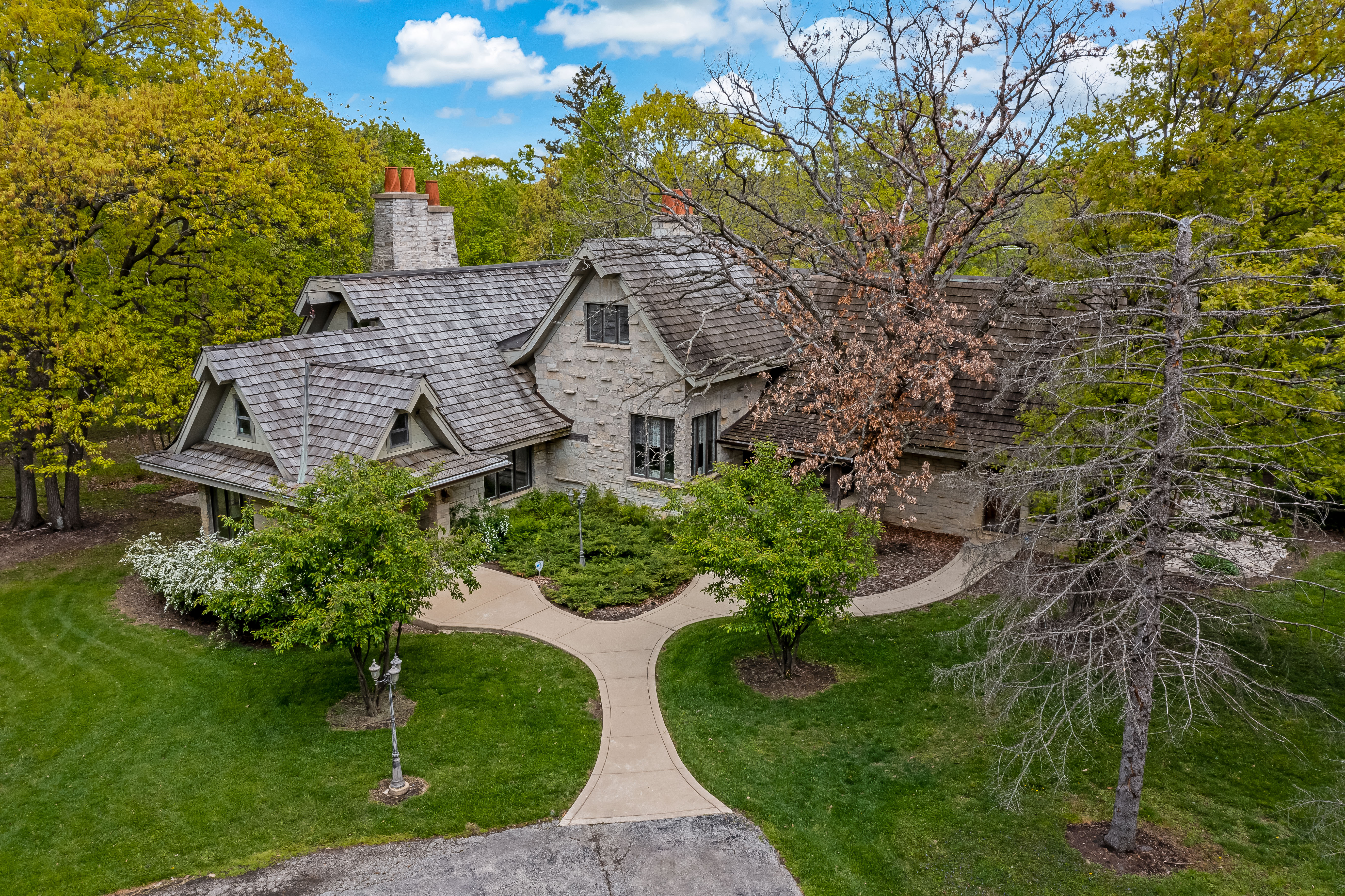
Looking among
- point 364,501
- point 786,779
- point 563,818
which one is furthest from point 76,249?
point 786,779

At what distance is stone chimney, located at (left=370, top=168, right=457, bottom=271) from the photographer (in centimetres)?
2525

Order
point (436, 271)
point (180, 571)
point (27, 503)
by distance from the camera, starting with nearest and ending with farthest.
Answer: point (180, 571) < point (27, 503) < point (436, 271)

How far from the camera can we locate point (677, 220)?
1617 cm

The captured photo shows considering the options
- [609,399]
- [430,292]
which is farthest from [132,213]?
[609,399]

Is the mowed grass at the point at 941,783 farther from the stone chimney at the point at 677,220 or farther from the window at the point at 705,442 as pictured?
the stone chimney at the point at 677,220

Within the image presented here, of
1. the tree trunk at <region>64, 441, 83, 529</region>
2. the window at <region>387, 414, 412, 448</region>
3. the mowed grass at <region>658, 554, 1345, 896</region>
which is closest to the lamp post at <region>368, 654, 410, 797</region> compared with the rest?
the mowed grass at <region>658, 554, 1345, 896</region>

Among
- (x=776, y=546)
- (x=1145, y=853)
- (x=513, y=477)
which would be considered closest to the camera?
(x=1145, y=853)

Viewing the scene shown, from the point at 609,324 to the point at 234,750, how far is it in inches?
494

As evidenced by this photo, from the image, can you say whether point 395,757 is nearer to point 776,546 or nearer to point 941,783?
point 776,546

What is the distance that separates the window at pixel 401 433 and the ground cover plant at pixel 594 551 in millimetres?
3264

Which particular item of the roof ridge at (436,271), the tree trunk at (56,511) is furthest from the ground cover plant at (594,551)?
the tree trunk at (56,511)

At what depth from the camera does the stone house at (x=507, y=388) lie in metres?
17.4

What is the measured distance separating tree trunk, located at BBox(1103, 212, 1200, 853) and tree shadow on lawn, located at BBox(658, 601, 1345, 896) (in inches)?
58.1

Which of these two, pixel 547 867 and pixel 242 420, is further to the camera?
pixel 242 420
